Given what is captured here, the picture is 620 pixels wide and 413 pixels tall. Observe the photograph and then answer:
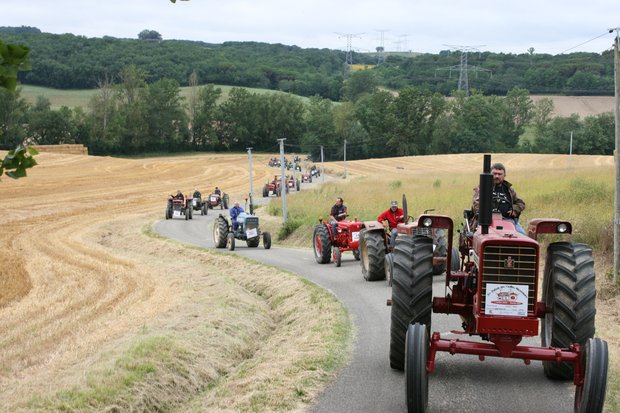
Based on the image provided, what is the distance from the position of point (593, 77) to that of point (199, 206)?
211 feet

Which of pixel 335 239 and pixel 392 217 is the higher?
pixel 392 217

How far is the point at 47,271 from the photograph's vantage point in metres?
22.2

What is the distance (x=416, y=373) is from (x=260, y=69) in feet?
523

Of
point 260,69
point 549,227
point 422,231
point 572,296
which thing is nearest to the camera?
point 572,296

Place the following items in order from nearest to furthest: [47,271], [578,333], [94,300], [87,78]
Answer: [578,333] < [94,300] < [47,271] < [87,78]

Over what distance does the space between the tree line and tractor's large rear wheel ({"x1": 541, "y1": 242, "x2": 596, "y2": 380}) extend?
8841cm

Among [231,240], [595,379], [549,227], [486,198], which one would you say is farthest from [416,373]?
[231,240]

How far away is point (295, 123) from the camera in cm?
11181

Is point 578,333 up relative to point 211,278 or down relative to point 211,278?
up

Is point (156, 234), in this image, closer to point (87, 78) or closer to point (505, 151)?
point (505, 151)

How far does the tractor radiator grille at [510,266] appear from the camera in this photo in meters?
8.10

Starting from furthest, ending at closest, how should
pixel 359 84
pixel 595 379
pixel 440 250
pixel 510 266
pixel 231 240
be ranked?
pixel 359 84 < pixel 231 240 < pixel 440 250 < pixel 510 266 < pixel 595 379

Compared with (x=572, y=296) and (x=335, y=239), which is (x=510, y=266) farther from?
(x=335, y=239)

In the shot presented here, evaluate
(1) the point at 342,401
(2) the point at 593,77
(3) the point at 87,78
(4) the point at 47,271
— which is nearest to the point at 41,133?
(3) the point at 87,78
